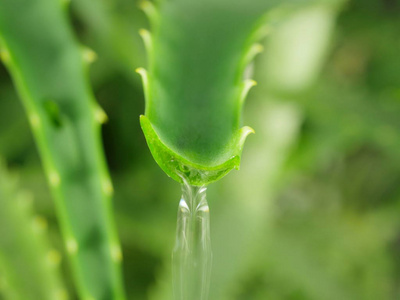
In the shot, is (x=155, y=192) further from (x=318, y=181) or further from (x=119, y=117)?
(x=318, y=181)

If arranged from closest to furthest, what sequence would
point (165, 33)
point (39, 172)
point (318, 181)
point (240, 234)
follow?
1. point (165, 33)
2. point (240, 234)
3. point (39, 172)
4. point (318, 181)

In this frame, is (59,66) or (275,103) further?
(275,103)

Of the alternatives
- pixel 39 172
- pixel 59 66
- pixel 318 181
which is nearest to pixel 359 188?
pixel 318 181

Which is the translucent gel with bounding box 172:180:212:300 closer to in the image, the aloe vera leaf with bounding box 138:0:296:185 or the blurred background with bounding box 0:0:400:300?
the aloe vera leaf with bounding box 138:0:296:185

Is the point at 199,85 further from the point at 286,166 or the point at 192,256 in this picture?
the point at 286,166

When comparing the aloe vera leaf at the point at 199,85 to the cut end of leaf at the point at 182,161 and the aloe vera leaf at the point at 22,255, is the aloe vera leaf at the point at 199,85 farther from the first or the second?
the aloe vera leaf at the point at 22,255

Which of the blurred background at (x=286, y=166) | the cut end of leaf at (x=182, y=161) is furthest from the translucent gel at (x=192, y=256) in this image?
the blurred background at (x=286, y=166)
